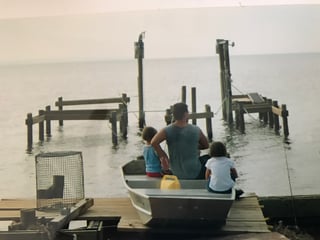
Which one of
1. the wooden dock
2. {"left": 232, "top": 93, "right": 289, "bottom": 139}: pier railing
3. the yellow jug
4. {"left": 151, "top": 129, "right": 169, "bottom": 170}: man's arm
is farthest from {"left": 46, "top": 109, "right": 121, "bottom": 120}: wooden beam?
the yellow jug

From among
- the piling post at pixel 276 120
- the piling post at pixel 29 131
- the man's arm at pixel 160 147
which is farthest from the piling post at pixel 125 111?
the man's arm at pixel 160 147

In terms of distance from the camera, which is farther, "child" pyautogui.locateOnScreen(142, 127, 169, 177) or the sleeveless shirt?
"child" pyautogui.locateOnScreen(142, 127, 169, 177)

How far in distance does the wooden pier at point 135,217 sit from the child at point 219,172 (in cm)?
14

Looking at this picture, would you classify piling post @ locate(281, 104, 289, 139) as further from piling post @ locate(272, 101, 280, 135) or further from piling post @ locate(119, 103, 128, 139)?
piling post @ locate(119, 103, 128, 139)

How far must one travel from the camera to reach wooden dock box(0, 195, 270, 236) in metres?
2.32

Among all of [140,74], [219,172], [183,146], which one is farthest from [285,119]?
[219,172]

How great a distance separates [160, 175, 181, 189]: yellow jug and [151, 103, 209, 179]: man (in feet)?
0.17

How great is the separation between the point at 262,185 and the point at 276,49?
142 cm

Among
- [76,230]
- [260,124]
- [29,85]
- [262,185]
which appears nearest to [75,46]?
[76,230]

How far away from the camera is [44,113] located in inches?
316

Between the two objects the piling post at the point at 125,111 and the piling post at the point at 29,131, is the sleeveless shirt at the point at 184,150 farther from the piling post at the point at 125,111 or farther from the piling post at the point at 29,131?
the piling post at the point at 125,111

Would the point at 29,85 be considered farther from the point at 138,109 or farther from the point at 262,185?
the point at 262,185

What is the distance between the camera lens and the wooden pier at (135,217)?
2.31 m

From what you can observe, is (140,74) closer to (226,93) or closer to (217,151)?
(226,93)
